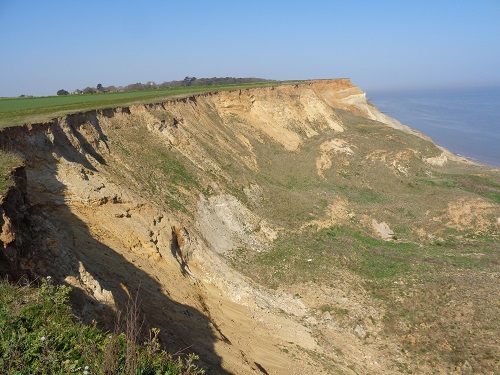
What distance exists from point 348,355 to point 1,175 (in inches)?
504

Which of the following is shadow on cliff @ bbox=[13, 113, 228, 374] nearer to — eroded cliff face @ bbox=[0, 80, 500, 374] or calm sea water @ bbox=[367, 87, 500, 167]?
eroded cliff face @ bbox=[0, 80, 500, 374]

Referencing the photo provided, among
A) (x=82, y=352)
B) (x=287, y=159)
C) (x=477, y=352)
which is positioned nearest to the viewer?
(x=82, y=352)

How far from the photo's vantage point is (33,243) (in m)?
9.84

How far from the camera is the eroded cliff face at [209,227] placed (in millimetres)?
11422

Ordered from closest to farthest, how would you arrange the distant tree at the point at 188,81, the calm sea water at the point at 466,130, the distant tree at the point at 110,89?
the calm sea water at the point at 466,130 → the distant tree at the point at 110,89 → the distant tree at the point at 188,81

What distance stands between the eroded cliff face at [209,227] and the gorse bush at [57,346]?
239 centimetres

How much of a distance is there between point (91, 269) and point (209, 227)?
30.7 feet

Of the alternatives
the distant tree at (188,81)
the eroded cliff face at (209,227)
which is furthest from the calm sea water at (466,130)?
the distant tree at (188,81)

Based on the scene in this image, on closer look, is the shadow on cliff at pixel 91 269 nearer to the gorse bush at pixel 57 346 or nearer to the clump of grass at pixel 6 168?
the clump of grass at pixel 6 168

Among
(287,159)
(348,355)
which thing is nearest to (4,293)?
(348,355)

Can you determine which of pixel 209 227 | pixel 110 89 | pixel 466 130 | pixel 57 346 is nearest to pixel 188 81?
pixel 110 89

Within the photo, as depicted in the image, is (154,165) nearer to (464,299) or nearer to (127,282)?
(127,282)

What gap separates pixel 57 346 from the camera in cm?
552

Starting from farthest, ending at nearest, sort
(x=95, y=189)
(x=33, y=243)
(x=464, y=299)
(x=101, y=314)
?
(x=464, y=299) → (x=95, y=189) → (x=33, y=243) → (x=101, y=314)
